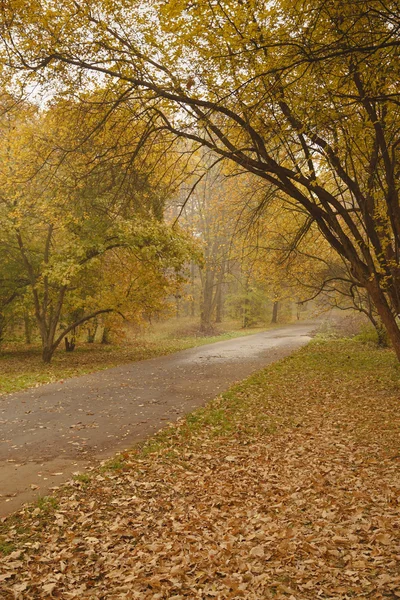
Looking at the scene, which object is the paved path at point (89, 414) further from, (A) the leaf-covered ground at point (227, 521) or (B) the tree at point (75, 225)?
(B) the tree at point (75, 225)

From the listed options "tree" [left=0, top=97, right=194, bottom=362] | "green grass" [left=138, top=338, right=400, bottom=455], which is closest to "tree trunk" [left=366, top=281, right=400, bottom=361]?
"green grass" [left=138, top=338, right=400, bottom=455]

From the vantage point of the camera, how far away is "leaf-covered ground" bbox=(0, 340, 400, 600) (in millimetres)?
3420

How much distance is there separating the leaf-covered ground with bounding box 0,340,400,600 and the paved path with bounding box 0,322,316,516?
556 millimetres

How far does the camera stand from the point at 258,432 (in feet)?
24.3

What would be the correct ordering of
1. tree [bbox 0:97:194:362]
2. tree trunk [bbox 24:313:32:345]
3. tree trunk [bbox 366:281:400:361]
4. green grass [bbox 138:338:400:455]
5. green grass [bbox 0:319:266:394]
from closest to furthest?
green grass [bbox 138:338:400:455] < tree [bbox 0:97:194:362] < tree trunk [bbox 366:281:400:361] < green grass [bbox 0:319:266:394] < tree trunk [bbox 24:313:32:345]

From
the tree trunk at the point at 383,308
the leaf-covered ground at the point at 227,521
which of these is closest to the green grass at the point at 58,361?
the leaf-covered ground at the point at 227,521

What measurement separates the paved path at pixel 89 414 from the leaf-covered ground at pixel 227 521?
21.9 inches

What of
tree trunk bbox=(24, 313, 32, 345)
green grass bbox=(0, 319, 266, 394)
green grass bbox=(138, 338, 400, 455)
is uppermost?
tree trunk bbox=(24, 313, 32, 345)

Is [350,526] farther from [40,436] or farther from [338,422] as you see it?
[40,436]

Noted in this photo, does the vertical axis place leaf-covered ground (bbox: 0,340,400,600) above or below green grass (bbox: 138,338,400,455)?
below

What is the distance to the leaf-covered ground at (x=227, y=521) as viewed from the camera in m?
3.42

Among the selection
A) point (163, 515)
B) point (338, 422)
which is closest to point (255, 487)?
point (163, 515)

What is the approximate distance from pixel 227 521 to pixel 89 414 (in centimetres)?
447

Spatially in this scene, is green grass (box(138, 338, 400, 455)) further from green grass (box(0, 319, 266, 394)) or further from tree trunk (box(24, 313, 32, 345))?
tree trunk (box(24, 313, 32, 345))
